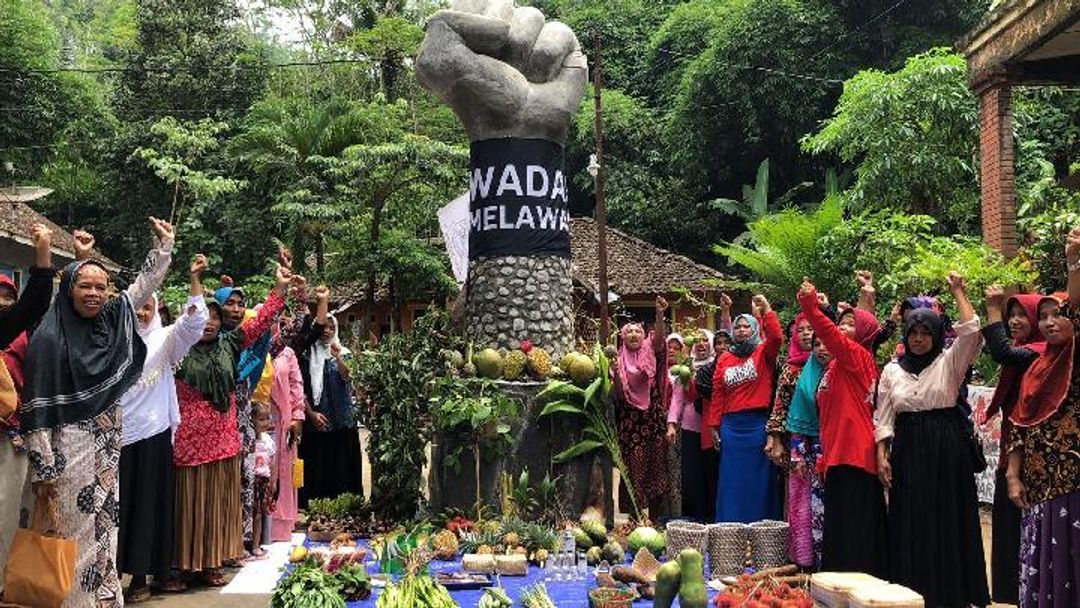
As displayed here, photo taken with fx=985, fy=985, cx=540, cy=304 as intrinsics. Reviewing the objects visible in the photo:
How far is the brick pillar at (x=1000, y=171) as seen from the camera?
34.6 feet

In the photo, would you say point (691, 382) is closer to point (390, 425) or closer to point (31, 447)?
point (390, 425)

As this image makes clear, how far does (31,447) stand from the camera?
4.24 meters

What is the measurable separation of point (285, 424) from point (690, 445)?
9.88ft

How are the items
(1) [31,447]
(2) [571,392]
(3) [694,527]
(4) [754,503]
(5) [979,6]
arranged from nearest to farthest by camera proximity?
1. (1) [31,447]
2. (3) [694,527]
3. (4) [754,503]
4. (2) [571,392]
5. (5) [979,6]

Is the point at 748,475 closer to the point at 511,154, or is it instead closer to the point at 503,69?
the point at 511,154

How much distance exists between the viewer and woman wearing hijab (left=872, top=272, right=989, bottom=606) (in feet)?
15.6

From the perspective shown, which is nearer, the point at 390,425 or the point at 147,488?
the point at 147,488

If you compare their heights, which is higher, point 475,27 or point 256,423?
point 475,27

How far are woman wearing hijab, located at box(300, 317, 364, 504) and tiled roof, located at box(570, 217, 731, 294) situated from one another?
559 inches

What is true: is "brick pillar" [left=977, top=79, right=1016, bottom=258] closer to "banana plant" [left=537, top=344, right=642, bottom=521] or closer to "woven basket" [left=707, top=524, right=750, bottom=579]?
"banana plant" [left=537, top=344, right=642, bottom=521]

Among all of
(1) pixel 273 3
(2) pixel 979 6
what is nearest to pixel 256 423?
(2) pixel 979 6

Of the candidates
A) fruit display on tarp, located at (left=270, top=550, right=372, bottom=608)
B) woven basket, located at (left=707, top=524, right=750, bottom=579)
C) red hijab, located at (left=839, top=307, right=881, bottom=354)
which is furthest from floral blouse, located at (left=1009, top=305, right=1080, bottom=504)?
fruit display on tarp, located at (left=270, top=550, right=372, bottom=608)

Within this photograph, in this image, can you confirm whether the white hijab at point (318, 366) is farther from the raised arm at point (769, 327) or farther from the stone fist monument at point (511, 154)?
the raised arm at point (769, 327)

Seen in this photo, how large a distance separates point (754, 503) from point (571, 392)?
161 centimetres
